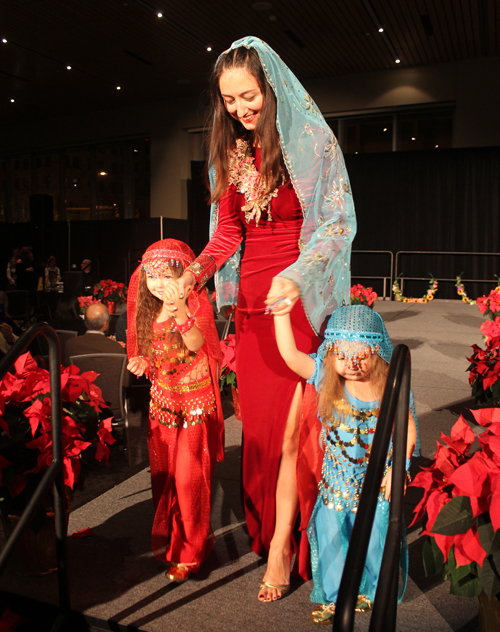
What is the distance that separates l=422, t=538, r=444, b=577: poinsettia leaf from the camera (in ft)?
4.63

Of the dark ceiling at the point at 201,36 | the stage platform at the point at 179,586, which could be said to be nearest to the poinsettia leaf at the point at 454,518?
the stage platform at the point at 179,586

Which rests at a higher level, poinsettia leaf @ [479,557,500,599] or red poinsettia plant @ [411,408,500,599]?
red poinsettia plant @ [411,408,500,599]

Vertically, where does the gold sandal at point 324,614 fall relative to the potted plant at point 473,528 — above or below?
below

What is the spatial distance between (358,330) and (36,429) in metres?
1.04

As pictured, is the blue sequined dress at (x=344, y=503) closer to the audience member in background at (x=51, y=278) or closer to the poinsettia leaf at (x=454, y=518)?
the poinsettia leaf at (x=454, y=518)

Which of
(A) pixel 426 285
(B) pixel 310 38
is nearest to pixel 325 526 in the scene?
(B) pixel 310 38

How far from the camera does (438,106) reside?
10992 mm

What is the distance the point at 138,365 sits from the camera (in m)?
1.91

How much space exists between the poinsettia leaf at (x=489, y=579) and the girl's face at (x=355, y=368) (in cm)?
56

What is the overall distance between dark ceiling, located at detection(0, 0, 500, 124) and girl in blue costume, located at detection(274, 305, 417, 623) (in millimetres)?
7897

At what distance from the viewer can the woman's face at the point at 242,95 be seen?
1.59m

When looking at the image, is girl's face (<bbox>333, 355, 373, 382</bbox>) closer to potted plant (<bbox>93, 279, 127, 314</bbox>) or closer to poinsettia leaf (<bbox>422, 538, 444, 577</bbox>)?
poinsettia leaf (<bbox>422, 538, 444, 577</bbox>)

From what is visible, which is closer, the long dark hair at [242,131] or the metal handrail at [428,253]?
the long dark hair at [242,131]

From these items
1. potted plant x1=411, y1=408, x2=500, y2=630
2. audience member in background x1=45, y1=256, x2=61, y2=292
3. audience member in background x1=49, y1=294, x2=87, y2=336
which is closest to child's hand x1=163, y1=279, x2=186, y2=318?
potted plant x1=411, y1=408, x2=500, y2=630
